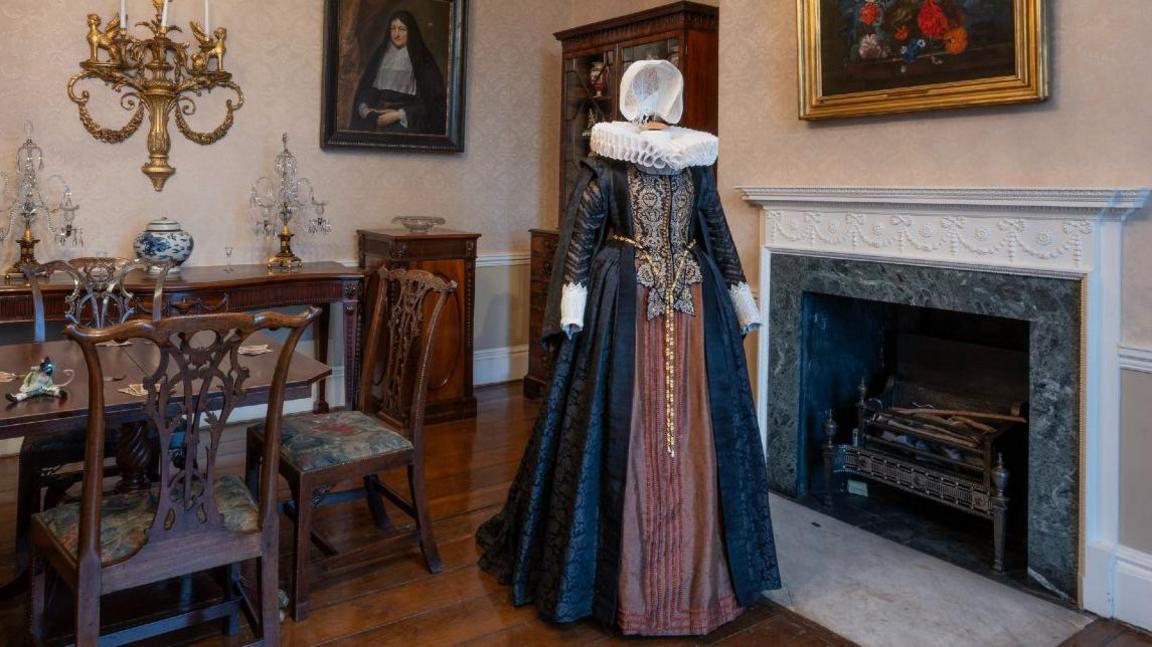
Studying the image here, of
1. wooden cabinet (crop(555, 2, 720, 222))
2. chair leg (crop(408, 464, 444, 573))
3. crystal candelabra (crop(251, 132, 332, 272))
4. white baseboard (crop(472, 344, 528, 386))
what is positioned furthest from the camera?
white baseboard (crop(472, 344, 528, 386))

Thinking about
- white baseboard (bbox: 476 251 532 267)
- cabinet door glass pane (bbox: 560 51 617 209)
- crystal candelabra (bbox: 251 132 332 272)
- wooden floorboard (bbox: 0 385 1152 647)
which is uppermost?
cabinet door glass pane (bbox: 560 51 617 209)

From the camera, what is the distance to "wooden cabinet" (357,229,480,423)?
4.44m

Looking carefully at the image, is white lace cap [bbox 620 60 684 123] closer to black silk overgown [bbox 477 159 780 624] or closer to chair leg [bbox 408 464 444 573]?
black silk overgown [bbox 477 159 780 624]

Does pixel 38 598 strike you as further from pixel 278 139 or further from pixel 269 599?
pixel 278 139

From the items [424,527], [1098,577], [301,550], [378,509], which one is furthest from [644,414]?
[1098,577]

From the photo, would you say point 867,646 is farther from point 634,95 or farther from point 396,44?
point 396,44

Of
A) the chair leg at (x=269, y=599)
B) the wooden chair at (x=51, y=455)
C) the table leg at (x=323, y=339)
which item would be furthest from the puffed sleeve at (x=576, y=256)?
the table leg at (x=323, y=339)

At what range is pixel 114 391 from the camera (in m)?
2.12

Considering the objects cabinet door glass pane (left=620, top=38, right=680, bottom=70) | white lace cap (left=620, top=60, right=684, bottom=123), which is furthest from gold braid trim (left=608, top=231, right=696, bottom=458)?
cabinet door glass pane (left=620, top=38, right=680, bottom=70)

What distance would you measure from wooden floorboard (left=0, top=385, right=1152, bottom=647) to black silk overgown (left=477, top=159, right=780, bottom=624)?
3.0 inches

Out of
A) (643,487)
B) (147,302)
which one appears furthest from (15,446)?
(643,487)

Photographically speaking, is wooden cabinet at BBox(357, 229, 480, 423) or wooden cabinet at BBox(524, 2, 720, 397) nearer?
wooden cabinet at BBox(524, 2, 720, 397)

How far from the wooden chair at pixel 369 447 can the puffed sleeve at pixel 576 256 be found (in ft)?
1.20

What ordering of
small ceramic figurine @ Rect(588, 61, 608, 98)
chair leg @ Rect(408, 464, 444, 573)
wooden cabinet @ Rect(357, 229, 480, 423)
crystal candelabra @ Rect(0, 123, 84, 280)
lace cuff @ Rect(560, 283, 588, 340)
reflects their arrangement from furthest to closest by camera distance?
small ceramic figurine @ Rect(588, 61, 608, 98), wooden cabinet @ Rect(357, 229, 480, 423), crystal candelabra @ Rect(0, 123, 84, 280), chair leg @ Rect(408, 464, 444, 573), lace cuff @ Rect(560, 283, 588, 340)
